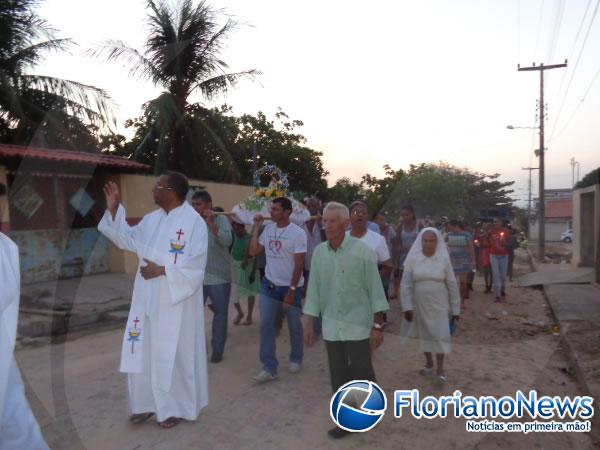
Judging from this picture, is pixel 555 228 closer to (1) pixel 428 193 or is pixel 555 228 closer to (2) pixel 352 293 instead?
(1) pixel 428 193

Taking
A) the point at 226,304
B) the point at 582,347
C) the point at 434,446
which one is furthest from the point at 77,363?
the point at 582,347

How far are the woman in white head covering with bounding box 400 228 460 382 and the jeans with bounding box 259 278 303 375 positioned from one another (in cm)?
118

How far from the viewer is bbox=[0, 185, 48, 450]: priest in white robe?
353 cm

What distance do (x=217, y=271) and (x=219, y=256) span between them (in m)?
0.31

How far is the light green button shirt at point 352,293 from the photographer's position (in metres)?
4.12

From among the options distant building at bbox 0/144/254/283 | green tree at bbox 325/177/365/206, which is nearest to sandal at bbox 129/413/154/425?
distant building at bbox 0/144/254/283

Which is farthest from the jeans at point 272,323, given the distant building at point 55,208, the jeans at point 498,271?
the distant building at point 55,208

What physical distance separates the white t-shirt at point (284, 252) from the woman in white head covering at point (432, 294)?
1.18 metres

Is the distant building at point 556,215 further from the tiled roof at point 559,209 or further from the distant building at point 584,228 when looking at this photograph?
the distant building at point 584,228

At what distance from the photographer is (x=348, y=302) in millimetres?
4133

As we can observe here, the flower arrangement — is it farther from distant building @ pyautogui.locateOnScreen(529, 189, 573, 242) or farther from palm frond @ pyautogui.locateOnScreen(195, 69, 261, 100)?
distant building @ pyautogui.locateOnScreen(529, 189, 573, 242)

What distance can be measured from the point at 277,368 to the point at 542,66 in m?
24.7

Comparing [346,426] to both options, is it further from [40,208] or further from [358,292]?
[40,208]

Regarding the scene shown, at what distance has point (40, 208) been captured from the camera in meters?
11.3
